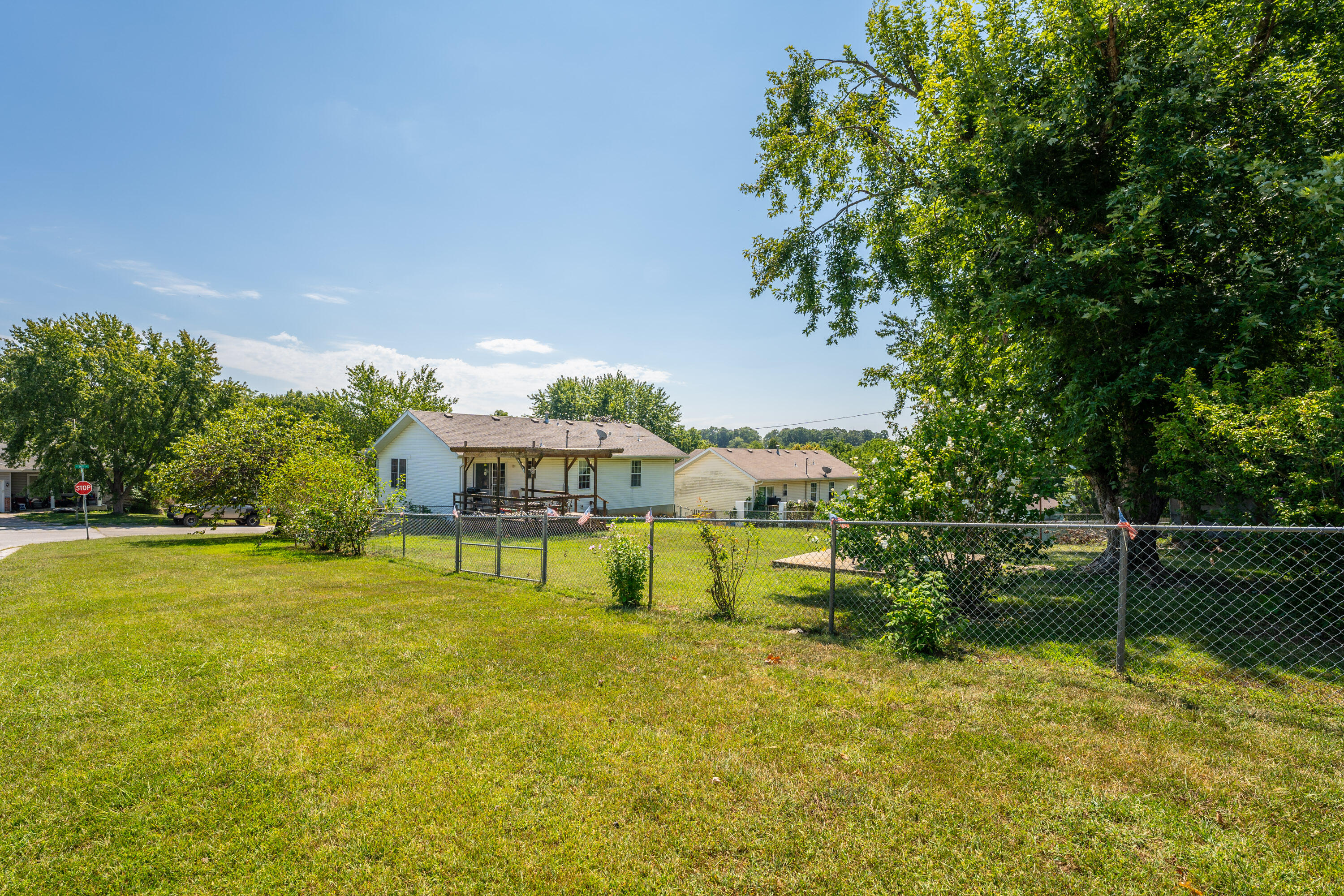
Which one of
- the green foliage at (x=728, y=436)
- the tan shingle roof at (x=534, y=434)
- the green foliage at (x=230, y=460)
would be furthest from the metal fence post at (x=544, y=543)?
the green foliage at (x=728, y=436)

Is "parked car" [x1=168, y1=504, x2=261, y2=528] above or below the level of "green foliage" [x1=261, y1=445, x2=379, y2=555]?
below

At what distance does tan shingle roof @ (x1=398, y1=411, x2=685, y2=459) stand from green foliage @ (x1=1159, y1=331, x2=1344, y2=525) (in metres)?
20.5

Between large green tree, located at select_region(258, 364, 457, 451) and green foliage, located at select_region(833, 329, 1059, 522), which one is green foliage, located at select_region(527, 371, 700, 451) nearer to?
large green tree, located at select_region(258, 364, 457, 451)

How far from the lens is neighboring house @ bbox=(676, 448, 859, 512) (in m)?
35.9

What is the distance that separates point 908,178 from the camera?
1251 cm

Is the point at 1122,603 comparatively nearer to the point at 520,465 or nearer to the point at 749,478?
the point at 520,465

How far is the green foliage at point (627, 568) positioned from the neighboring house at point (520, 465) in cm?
1147

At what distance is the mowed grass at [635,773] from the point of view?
2.64m

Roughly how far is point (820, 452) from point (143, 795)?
47.9 metres

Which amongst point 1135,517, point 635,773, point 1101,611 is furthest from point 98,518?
point 1135,517

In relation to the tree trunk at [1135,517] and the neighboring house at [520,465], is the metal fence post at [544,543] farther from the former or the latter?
the neighboring house at [520,465]

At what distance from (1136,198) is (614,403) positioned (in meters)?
48.2

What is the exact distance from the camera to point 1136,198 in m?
7.36

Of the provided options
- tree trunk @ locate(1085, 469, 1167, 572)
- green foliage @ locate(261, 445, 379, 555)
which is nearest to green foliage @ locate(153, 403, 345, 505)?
green foliage @ locate(261, 445, 379, 555)
